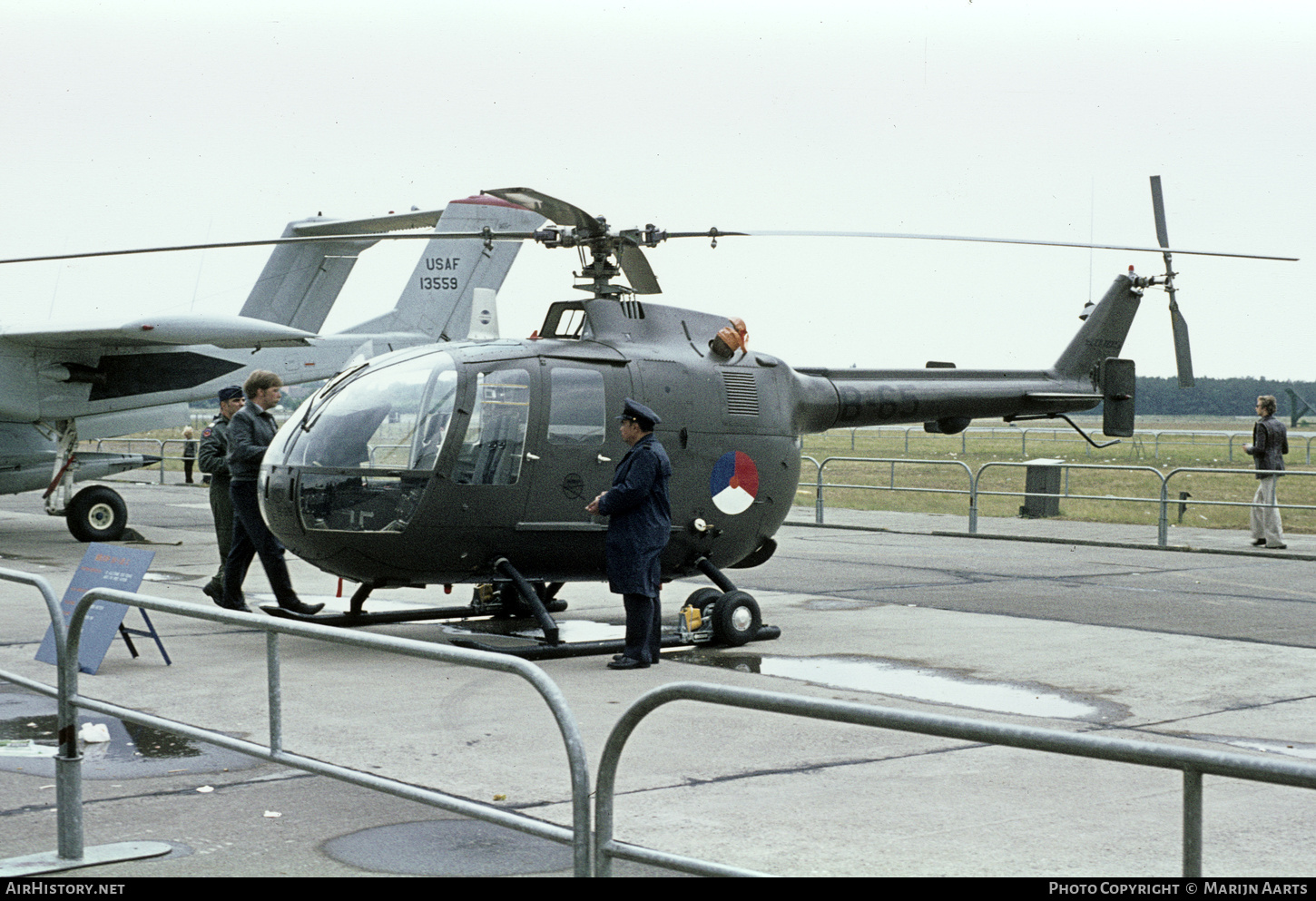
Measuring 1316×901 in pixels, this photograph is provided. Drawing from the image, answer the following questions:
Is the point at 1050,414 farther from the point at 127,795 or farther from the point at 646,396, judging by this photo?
the point at 127,795

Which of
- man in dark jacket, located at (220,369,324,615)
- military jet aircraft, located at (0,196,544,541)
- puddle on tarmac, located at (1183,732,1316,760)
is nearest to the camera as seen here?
puddle on tarmac, located at (1183,732,1316,760)

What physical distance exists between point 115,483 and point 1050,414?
24.7 m

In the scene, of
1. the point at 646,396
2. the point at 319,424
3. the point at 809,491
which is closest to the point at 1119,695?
the point at 646,396

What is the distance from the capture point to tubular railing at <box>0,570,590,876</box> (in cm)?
382

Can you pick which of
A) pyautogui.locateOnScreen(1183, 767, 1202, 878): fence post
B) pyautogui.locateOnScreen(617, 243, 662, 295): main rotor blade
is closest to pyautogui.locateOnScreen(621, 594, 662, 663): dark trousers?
pyautogui.locateOnScreen(617, 243, 662, 295): main rotor blade

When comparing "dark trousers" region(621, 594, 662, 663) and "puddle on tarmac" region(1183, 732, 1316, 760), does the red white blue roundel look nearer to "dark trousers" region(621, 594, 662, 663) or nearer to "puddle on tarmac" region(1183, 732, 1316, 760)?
"dark trousers" region(621, 594, 662, 663)

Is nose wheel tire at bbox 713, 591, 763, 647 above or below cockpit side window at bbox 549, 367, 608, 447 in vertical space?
below

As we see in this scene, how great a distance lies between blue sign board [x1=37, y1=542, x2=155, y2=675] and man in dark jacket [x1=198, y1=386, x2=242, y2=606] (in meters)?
2.75

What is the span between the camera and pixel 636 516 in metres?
9.12

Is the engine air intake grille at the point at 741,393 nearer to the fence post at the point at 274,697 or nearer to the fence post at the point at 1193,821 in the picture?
the fence post at the point at 274,697

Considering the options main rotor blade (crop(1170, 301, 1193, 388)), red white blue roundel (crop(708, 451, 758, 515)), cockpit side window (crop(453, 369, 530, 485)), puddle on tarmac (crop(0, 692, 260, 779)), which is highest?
main rotor blade (crop(1170, 301, 1193, 388))

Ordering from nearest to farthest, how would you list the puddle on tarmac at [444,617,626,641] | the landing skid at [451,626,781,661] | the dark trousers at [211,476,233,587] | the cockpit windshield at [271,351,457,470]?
the landing skid at [451,626,781,661] < the cockpit windshield at [271,351,457,470] < the puddle on tarmac at [444,617,626,641] < the dark trousers at [211,476,233,587]

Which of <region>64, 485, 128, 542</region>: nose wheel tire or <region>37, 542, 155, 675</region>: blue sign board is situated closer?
<region>37, 542, 155, 675</region>: blue sign board

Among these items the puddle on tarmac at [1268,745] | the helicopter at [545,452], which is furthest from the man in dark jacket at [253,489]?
the puddle on tarmac at [1268,745]
